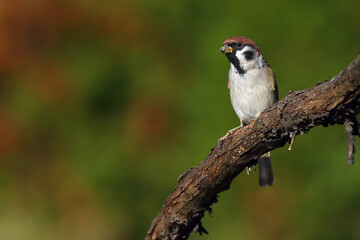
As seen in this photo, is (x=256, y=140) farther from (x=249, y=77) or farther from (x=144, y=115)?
(x=144, y=115)

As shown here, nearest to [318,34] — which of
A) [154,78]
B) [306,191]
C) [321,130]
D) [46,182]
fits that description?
[321,130]

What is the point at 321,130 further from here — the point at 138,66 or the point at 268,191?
the point at 138,66

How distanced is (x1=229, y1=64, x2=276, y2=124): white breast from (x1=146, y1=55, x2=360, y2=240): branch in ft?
2.57

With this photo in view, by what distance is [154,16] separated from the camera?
753cm

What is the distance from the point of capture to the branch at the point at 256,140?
7.00 ft

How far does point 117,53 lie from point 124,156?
4.45 feet

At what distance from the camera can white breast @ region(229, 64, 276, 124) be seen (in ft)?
11.3

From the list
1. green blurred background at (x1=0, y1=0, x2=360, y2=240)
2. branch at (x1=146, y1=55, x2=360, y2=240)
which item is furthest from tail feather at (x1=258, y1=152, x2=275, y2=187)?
green blurred background at (x1=0, y1=0, x2=360, y2=240)

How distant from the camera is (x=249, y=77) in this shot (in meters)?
3.47

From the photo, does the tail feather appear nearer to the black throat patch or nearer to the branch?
the black throat patch

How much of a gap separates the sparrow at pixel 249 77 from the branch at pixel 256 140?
31.2 inches

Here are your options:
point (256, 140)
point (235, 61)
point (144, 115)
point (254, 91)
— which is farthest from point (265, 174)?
point (144, 115)

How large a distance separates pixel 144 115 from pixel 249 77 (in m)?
3.92

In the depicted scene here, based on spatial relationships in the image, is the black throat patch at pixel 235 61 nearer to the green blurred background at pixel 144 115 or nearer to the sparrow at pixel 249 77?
the sparrow at pixel 249 77
